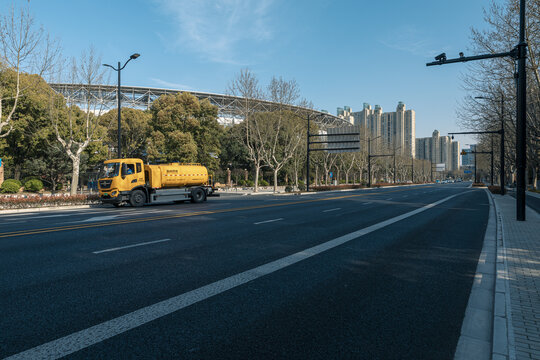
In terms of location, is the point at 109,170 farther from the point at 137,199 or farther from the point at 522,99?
the point at 522,99

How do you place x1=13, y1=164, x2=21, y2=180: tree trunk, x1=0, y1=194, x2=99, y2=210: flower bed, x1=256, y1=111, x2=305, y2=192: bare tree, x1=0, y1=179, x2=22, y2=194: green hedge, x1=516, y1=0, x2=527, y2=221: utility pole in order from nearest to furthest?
x1=516, y1=0, x2=527, y2=221: utility pole, x1=0, y1=194, x2=99, y2=210: flower bed, x1=0, y1=179, x2=22, y2=194: green hedge, x1=13, y1=164, x2=21, y2=180: tree trunk, x1=256, y1=111, x2=305, y2=192: bare tree

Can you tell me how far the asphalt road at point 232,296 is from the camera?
3434 mm

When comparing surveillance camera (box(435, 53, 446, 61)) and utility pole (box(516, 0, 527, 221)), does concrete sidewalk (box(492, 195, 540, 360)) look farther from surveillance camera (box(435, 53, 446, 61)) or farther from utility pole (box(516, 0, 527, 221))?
surveillance camera (box(435, 53, 446, 61))

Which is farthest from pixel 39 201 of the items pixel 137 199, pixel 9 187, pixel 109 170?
pixel 9 187

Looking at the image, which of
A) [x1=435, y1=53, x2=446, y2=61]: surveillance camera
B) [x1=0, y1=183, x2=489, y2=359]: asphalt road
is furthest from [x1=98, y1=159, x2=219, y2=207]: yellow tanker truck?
[x1=435, y1=53, x2=446, y2=61]: surveillance camera

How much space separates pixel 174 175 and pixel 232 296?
1912cm

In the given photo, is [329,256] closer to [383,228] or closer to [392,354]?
[392,354]

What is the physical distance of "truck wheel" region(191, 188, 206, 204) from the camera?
24391mm

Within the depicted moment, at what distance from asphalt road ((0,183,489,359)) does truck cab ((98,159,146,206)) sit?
1068 cm

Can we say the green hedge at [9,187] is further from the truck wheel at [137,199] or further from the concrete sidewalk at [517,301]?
the concrete sidewalk at [517,301]

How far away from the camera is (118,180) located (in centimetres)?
1988

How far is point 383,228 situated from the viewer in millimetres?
11539

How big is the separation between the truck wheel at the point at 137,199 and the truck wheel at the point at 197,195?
388 centimetres

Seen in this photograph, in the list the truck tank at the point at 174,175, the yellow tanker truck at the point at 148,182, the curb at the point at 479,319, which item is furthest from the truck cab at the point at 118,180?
the curb at the point at 479,319
